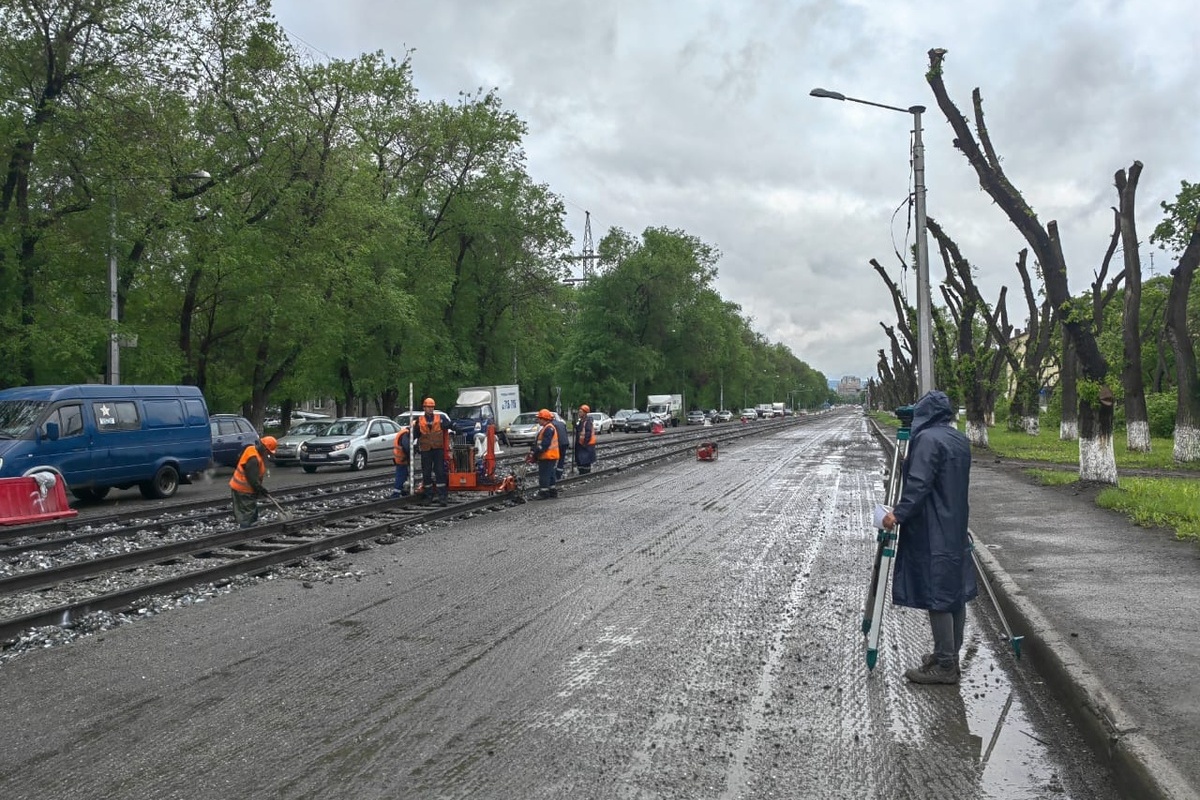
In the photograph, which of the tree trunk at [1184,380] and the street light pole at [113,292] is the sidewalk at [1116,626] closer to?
the tree trunk at [1184,380]

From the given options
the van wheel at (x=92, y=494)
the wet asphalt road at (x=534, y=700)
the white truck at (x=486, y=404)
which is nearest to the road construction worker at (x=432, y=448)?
the wet asphalt road at (x=534, y=700)

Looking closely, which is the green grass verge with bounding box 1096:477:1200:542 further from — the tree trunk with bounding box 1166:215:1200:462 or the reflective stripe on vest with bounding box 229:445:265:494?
the reflective stripe on vest with bounding box 229:445:265:494

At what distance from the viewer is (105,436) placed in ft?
54.9

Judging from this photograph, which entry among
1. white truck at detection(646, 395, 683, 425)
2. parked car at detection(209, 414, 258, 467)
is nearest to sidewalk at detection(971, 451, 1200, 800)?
parked car at detection(209, 414, 258, 467)

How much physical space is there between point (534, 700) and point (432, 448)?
10.5 m

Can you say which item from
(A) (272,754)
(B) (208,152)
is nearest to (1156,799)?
(A) (272,754)

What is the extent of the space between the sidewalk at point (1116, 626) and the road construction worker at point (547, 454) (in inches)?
296

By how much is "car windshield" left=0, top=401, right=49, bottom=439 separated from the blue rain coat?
49.6 ft

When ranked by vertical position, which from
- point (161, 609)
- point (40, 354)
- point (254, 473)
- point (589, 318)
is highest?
point (589, 318)

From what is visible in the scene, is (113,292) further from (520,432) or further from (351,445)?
(520,432)

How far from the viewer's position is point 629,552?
1057 centimetres

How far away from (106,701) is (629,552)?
614 cm

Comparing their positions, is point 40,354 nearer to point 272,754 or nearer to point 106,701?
point 106,701

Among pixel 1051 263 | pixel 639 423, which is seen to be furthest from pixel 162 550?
pixel 639 423
